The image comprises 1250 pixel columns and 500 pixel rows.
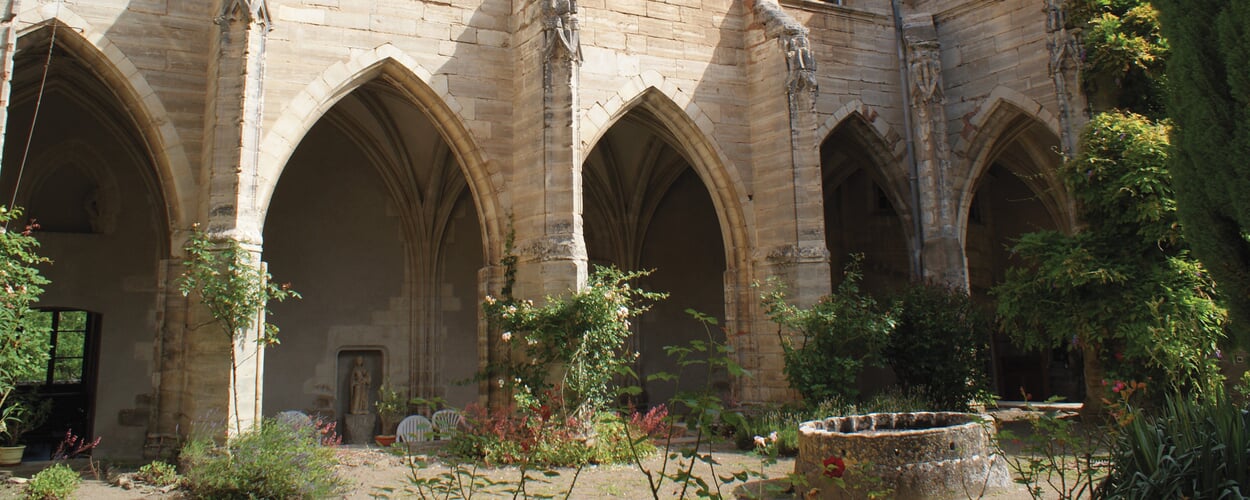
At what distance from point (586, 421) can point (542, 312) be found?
44.0 inches

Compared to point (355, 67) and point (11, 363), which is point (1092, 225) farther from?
point (11, 363)

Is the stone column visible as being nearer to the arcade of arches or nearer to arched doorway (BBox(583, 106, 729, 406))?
the arcade of arches

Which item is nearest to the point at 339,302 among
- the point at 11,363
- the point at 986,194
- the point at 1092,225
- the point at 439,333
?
the point at 439,333

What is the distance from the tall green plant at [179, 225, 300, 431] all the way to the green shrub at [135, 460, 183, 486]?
1.97 feet

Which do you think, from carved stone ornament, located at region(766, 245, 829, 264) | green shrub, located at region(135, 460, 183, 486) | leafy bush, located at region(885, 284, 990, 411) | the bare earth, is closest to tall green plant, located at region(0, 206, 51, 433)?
the bare earth

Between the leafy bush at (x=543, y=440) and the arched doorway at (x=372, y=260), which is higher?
the arched doorway at (x=372, y=260)

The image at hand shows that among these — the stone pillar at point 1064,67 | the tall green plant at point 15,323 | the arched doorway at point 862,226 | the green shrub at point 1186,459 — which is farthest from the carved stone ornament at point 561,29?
the green shrub at point 1186,459

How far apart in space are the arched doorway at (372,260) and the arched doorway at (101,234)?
1.53 metres

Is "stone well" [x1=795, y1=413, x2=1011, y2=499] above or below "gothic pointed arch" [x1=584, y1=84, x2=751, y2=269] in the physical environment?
below

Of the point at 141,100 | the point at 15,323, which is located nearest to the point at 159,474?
the point at 15,323

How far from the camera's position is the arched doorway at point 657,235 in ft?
45.7

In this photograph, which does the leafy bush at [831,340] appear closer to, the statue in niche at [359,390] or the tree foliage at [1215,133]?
the tree foliage at [1215,133]

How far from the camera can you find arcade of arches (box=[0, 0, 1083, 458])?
8484 mm

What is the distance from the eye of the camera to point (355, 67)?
29.6ft
